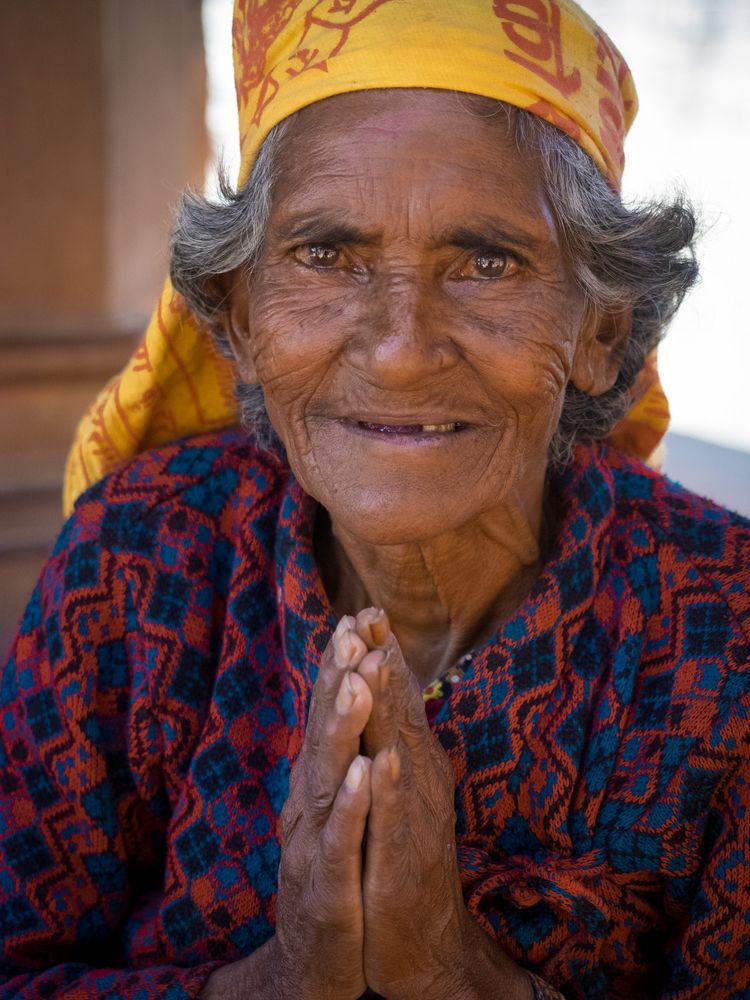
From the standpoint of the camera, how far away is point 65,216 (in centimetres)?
367

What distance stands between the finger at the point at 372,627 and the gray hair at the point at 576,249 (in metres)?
0.76

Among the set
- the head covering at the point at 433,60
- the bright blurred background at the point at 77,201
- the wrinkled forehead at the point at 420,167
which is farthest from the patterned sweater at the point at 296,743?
the bright blurred background at the point at 77,201

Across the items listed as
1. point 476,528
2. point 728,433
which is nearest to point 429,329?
point 476,528

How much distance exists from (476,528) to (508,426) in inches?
10.4

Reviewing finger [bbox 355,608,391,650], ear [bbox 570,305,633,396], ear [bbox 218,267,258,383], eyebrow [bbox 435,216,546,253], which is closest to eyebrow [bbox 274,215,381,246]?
eyebrow [bbox 435,216,546,253]

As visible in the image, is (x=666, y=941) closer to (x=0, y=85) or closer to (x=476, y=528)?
(x=476, y=528)

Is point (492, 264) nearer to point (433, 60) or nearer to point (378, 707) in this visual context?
point (433, 60)

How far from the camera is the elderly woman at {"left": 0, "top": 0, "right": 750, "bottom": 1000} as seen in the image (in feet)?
5.56

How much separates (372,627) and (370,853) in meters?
0.31

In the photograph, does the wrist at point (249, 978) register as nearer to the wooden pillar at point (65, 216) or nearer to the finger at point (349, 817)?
the finger at point (349, 817)

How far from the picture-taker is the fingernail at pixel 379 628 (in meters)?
1.47

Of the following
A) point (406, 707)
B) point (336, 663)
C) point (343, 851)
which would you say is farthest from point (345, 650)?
point (343, 851)

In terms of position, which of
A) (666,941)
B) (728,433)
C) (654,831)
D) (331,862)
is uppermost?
(331,862)

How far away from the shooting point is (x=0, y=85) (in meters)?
3.47
